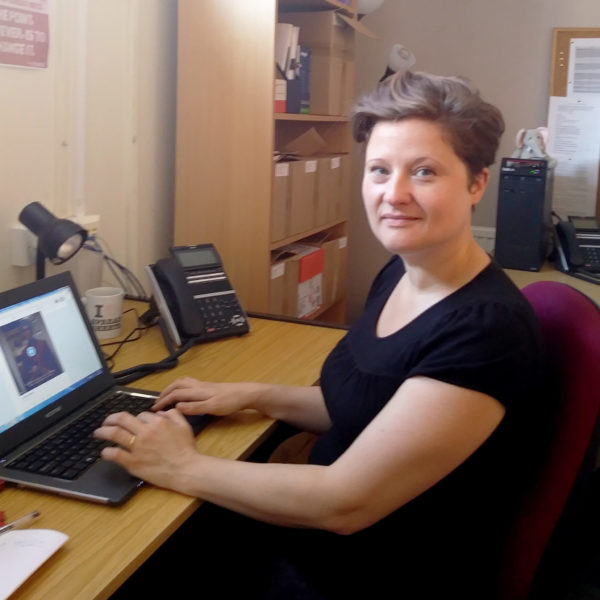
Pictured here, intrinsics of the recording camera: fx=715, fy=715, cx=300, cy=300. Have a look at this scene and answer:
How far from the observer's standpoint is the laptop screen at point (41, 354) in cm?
118

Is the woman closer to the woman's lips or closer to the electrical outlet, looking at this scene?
the woman's lips

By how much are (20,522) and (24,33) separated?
3.79 feet

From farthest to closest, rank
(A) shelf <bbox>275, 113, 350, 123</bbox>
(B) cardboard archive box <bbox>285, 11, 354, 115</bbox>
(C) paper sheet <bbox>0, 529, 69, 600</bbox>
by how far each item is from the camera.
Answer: (B) cardboard archive box <bbox>285, 11, 354, 115</bbox>, (A) shelf <bbox>275, 113, 350, 123</bbox>, (C) paper sheet <bbox>0, 529, 69, 600</bbox>

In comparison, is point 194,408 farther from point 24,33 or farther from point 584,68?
point 584,68

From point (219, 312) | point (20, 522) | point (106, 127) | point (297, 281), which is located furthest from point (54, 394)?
point (297, 281)

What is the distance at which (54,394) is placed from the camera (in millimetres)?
1263

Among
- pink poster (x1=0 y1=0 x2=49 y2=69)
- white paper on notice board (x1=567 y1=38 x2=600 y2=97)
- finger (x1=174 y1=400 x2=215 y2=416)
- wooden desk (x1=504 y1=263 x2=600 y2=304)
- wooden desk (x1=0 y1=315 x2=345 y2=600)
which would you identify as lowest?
wooden desk (x1=0 y1=315 x2=345 y2=600)

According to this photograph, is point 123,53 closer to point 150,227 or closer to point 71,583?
point 150,227

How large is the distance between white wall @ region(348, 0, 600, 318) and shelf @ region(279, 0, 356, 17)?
65 centimetres

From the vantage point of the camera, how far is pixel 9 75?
1.62 metres

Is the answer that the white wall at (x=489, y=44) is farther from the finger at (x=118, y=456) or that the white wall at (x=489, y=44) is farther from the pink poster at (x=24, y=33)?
the finger at (x=118, y=456)

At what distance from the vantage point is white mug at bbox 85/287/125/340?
1692 mm

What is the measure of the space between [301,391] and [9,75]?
0.97 metres

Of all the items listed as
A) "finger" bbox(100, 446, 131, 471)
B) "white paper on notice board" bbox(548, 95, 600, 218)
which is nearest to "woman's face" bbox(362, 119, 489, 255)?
"finger" bbox(100, 446, 131, 471)
